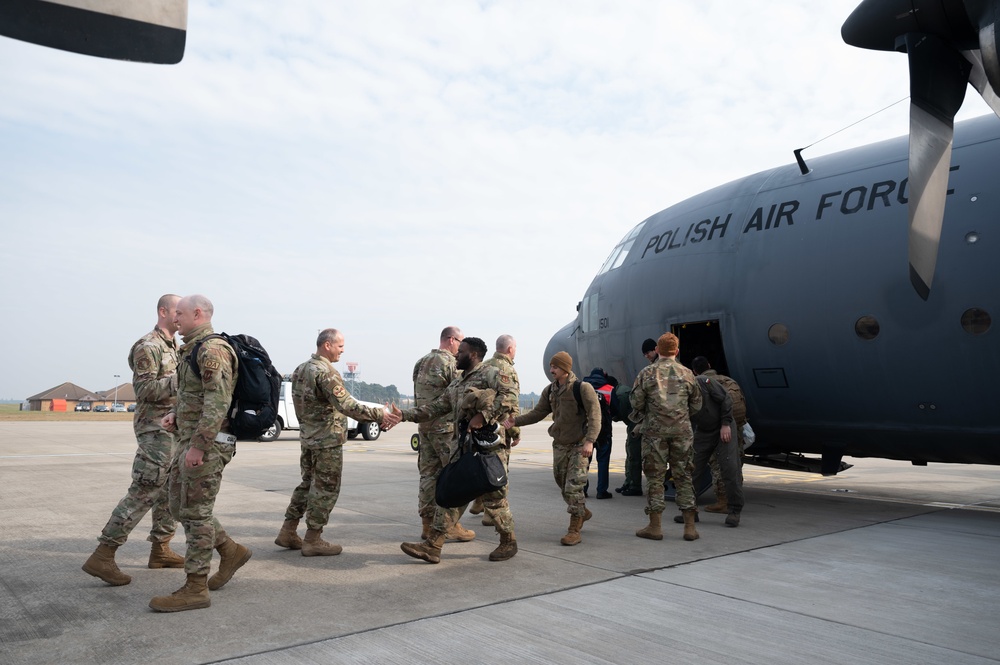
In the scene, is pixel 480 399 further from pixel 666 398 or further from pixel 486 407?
pixel 666 398

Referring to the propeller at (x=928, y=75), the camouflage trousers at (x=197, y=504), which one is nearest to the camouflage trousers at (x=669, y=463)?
the propeller at (x=928, y=75)

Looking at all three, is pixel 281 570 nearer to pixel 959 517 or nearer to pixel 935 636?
pixel 935 636

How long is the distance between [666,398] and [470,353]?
7.46 feet

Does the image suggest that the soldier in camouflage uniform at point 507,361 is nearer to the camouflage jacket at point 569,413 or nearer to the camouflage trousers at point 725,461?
the camouflage jacket at point 569,413

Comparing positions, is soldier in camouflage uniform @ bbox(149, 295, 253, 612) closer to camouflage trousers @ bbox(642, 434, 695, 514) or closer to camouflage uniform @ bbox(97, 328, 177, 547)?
camouflage uniform @ bbox(97, 328, 177, 547)

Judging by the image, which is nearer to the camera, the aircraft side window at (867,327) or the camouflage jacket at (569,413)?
the camouflage jacket at (569,413)

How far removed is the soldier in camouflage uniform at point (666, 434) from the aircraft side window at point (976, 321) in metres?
2.92

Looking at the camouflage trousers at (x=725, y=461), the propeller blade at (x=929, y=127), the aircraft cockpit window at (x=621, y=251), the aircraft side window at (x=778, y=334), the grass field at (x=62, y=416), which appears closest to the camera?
the propeller blade at (x=929, y=127)

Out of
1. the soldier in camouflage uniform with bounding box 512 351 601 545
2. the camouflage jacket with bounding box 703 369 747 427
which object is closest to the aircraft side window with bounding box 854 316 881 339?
the camouflage jacket with bounding box 703 369 747 427

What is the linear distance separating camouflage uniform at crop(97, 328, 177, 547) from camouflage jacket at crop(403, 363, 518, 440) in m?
2.02

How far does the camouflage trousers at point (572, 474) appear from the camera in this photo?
6.78 meters

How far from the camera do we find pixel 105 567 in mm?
5059

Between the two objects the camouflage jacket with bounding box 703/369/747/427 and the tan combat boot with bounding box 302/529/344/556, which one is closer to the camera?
the tan combat boot with bounding box 302/529/344/556

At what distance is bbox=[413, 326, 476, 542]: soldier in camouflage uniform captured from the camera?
6.63 metres
